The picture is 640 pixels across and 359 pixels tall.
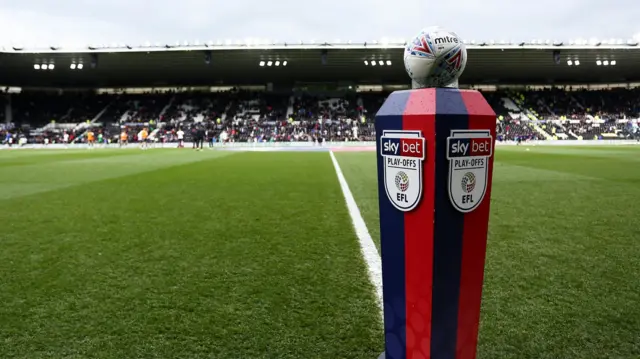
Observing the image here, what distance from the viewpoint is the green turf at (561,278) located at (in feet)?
8.81

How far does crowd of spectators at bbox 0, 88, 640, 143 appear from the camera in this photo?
4572cm

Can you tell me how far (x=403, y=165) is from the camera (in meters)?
1.89

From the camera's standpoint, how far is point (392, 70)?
47500 mm

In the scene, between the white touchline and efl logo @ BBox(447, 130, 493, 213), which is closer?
efl logo @ BBox(447, 130, 493, 213)

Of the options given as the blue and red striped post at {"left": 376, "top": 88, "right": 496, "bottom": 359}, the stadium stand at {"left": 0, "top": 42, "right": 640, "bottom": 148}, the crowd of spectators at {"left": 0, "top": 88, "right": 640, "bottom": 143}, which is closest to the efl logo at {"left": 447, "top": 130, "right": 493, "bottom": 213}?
the blue and red striped post at {"left": 376, "top": 88, "right": 496, "bottom": 359}

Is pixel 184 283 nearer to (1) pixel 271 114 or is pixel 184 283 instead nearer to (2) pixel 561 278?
(2) pixel 561 278

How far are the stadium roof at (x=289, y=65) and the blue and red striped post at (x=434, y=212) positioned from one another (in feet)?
123

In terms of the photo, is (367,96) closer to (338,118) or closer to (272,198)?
(338,118)

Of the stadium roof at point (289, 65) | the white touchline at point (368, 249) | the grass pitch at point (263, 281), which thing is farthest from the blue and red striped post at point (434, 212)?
the stadium roof at point (289, 65)

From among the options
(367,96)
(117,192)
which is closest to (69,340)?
(117,192)

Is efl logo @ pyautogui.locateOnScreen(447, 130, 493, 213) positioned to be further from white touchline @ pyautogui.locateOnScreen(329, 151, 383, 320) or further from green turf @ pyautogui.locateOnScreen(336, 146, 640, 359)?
white touchline @ pyautogui.locateOnScreen(329, 151, 383, 320)

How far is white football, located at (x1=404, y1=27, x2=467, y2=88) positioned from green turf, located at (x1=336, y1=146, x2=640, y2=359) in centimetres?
156

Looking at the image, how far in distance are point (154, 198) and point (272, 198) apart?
91.5 inches

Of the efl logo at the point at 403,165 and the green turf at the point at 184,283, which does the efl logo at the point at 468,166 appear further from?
the green turf at the point at 184,283
